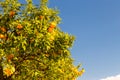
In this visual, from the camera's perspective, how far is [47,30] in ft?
109

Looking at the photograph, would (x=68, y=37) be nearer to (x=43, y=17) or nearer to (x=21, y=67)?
(x=43, y=17)

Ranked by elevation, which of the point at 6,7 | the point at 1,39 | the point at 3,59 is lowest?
the point at 3,59

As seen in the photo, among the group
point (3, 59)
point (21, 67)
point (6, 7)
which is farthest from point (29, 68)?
point (6, 7)

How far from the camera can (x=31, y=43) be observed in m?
32.6

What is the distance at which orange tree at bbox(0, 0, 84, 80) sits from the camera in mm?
32094

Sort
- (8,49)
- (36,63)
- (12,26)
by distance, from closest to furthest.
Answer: (8,49) → (12,26) → (36,63)

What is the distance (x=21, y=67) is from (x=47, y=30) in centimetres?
531

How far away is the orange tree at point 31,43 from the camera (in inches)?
1264

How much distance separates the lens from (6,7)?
120ft

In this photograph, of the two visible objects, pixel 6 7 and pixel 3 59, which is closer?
pixel 3 59

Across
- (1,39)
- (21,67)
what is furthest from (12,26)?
(21,67)

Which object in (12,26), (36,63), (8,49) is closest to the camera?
(8,49)

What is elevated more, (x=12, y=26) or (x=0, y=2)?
(x=0, y=2)

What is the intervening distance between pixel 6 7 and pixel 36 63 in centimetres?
695
